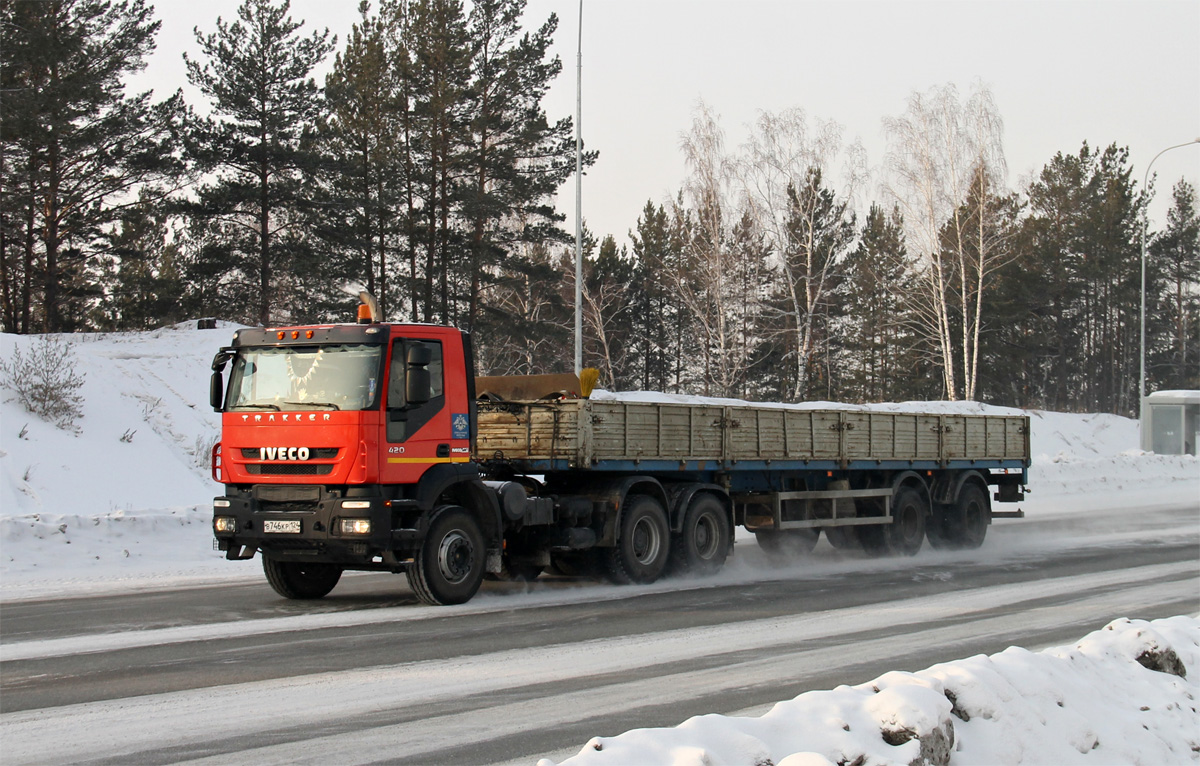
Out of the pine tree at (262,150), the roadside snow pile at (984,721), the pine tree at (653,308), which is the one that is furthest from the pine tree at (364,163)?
the roadside snow pile at (984,721)

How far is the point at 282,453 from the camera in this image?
10219 mm

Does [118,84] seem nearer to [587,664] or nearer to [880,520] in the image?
[880,520]

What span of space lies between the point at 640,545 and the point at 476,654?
181 inches

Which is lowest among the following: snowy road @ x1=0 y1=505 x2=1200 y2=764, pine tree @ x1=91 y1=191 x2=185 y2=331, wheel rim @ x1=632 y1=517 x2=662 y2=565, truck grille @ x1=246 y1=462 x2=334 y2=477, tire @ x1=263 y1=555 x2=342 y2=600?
snowy road @ x1=0 y1=505 x2=1200 y2=764

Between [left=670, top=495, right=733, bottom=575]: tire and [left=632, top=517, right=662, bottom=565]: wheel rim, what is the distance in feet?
1.28

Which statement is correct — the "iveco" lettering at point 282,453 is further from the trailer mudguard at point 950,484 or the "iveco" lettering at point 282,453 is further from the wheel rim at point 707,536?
the trailer mudguard at point 950,484

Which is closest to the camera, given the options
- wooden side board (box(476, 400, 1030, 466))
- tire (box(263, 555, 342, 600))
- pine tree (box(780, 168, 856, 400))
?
tire (box(263, 555, 342, 600))

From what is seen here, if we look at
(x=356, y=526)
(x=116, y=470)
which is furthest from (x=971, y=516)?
(x=116, y=470)

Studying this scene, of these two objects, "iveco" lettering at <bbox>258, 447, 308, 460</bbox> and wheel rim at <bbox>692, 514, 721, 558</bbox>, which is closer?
"iveco" lettering at <bbox>258, 447, 308, 460</bbox>

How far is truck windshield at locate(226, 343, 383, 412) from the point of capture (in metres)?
10.2

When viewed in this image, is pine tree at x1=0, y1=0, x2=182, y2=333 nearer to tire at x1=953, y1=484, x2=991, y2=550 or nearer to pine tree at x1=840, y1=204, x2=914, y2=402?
tire at x1=953, y1=484, x2=991, y2=550

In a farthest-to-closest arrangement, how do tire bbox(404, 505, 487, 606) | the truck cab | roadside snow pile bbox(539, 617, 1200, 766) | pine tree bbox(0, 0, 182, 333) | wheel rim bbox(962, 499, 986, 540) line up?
pine tree bbox(0, 0, 182, 333)
wheel rim bbox(962, 499, 986, 540)
tire bbox(404, 505, 487, 606)
the truck cab
roadside snow pile bbox(539, 617, 1200, 766)

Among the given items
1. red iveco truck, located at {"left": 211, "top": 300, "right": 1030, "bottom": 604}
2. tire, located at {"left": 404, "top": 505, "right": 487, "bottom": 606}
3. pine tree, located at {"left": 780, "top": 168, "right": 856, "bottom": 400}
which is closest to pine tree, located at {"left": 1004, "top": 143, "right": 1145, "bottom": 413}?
pine tree, located at {"left": 780, "top": 168, "right": 856, "bottom": 400}

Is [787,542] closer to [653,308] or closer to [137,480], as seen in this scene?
[137,480]
